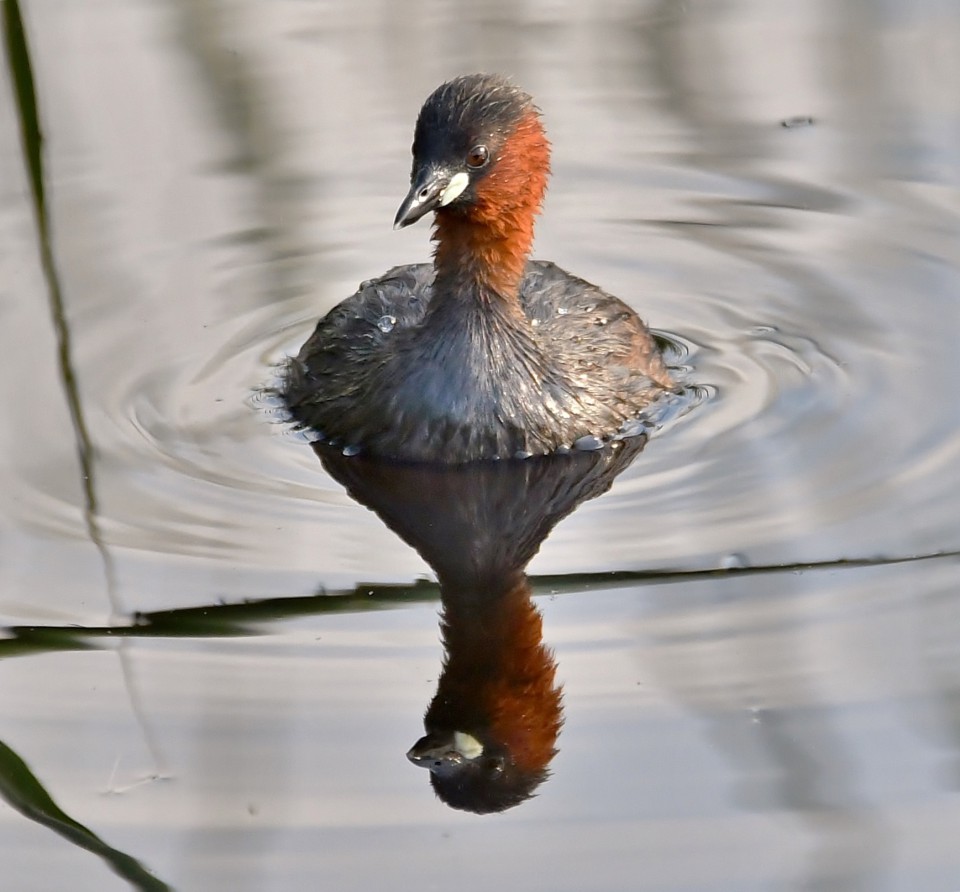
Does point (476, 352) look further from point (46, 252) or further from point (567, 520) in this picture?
point (46, 252)

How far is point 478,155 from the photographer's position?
6.08 metres

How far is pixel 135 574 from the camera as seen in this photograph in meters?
5.30

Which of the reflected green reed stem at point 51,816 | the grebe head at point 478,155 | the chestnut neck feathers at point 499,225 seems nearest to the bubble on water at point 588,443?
the chestnut neck feathers at point 499,225

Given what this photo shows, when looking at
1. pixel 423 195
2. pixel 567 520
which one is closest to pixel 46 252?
pixel 423 195

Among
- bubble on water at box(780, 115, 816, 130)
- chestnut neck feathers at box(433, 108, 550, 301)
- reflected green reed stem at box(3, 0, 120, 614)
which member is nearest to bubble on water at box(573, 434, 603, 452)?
chestnut neck feathers at box(433, 108, 550, 301)

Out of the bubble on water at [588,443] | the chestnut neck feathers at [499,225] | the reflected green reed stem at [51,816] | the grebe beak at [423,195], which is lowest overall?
the bubble on water at [588,443]

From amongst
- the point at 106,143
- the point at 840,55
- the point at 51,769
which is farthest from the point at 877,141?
the point at 51,769

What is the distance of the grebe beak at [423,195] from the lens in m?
5.78

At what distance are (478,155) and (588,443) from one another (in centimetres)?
102

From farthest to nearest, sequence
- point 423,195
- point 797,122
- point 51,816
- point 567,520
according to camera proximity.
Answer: point 797,122, point 423,195, point 567,520, point 51,816

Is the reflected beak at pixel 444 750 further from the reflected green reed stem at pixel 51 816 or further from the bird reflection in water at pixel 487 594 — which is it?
the reflected green reed stem at pixel 51 816

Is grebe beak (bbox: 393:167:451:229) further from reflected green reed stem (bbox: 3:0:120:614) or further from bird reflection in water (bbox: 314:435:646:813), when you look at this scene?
reflected green reed stem (bbox: 3:0:120:614)

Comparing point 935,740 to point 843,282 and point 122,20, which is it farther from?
point 122,20

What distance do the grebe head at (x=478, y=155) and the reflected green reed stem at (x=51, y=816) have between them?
6.91ft
